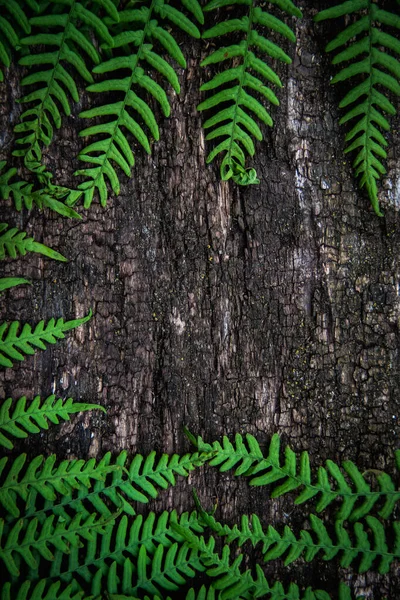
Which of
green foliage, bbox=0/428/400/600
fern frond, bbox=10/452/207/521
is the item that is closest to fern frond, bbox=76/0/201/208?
green foliage, bbox=0/428/400/600

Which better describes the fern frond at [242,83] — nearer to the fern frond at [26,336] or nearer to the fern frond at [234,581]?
the fern frond at [26,336]

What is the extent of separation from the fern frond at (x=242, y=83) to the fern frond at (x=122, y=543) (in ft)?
5.08

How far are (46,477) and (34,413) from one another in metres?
0.27

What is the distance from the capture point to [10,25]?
6.06 feet

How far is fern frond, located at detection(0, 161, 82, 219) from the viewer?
77.0 inches

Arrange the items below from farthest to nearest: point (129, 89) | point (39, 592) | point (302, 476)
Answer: point (302, 476) < point (129, 89) < point (39, 592)

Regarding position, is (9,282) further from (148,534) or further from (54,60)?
(148,534)

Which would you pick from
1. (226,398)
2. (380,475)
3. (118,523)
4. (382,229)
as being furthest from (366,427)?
(118,523)

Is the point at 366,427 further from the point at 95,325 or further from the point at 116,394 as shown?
the point at 95,325

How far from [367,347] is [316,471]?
0.62 meters

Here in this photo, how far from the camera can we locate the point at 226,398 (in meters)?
2.11

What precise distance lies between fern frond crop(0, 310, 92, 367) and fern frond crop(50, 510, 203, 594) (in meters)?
0.83

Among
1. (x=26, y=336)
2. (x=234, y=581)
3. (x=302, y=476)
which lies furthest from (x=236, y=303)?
(x=234, y=581)

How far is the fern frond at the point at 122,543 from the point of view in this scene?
1.94 meters
